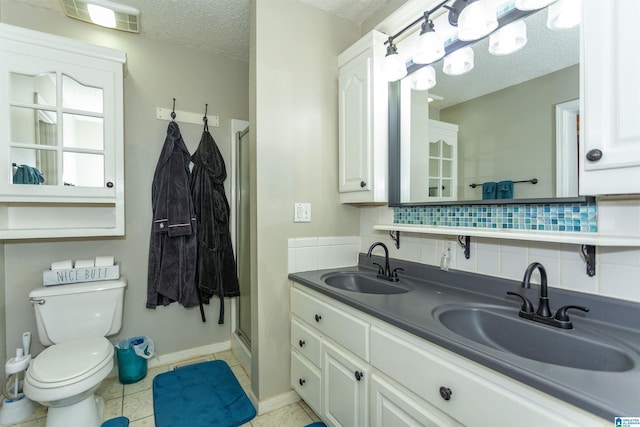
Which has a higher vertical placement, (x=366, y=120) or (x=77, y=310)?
(x=366, y=120)

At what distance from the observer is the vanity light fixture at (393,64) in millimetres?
1582

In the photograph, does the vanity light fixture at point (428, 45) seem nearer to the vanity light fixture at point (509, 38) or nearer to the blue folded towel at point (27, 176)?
the vanity light fixture at point (509, 38)

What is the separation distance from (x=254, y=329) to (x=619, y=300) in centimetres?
165

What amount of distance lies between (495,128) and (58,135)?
2389 millimetres

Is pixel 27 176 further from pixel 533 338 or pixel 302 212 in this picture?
pixel 533 338

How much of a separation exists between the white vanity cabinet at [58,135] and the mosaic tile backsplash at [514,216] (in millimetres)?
1943

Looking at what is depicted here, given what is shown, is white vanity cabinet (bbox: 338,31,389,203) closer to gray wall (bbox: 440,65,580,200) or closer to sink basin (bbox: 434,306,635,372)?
gray wall (bbox: 440,65,580,200)

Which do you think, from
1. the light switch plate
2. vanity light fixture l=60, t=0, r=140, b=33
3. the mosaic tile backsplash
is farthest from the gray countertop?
vanity light fixture l=60, t=0, r=140, b=33

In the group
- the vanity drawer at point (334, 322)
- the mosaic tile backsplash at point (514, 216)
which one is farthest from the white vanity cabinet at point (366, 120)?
the vanity drawer at point (334, 322)

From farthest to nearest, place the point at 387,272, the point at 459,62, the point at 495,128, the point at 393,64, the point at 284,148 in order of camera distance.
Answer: the point at 284,148, the point at 387,272, the point at 393,64, the point at 459,62, the point at 495,128

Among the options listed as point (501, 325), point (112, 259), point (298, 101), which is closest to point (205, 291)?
point (112, 259)

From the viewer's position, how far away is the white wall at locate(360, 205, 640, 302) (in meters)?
0.95

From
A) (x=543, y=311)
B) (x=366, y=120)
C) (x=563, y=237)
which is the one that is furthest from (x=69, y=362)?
(x=563, y=237)

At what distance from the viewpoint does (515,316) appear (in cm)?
109
